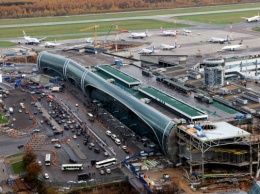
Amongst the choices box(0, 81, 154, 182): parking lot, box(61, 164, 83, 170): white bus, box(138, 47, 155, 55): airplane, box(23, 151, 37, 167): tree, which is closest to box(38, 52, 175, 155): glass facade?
box(0, 81, 154, 182): parking lot

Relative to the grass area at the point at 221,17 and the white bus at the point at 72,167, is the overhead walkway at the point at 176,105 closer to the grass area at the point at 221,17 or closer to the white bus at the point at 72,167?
the white bus at the point at 72,167

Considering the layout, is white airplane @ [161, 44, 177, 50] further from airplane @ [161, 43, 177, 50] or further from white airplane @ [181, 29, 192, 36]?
white airplane @ [181, 29, 192, 36]

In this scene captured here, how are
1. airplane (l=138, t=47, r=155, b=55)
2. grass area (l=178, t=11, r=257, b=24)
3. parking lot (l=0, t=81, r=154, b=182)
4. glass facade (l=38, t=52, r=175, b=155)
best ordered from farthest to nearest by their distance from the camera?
grass area (l=178, t=11, r=257, b=24)
airplane (l=138, t=47, r=155, b=55)
parking lot (l=0, t=81, r=154, b=182)
glass facade (l=38, t=52, r=175, b=155)

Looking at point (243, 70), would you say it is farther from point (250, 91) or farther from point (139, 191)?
point (139, 191)

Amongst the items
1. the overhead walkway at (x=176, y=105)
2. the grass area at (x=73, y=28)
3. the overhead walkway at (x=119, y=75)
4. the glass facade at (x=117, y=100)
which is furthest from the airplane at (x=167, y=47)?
the overhead walkway at (x=176, y=105)

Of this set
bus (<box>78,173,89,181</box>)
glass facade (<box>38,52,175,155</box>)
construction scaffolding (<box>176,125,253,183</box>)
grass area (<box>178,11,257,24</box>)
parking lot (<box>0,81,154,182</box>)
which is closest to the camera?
construction scaffolding (<box>176,125,253,183</box>)
